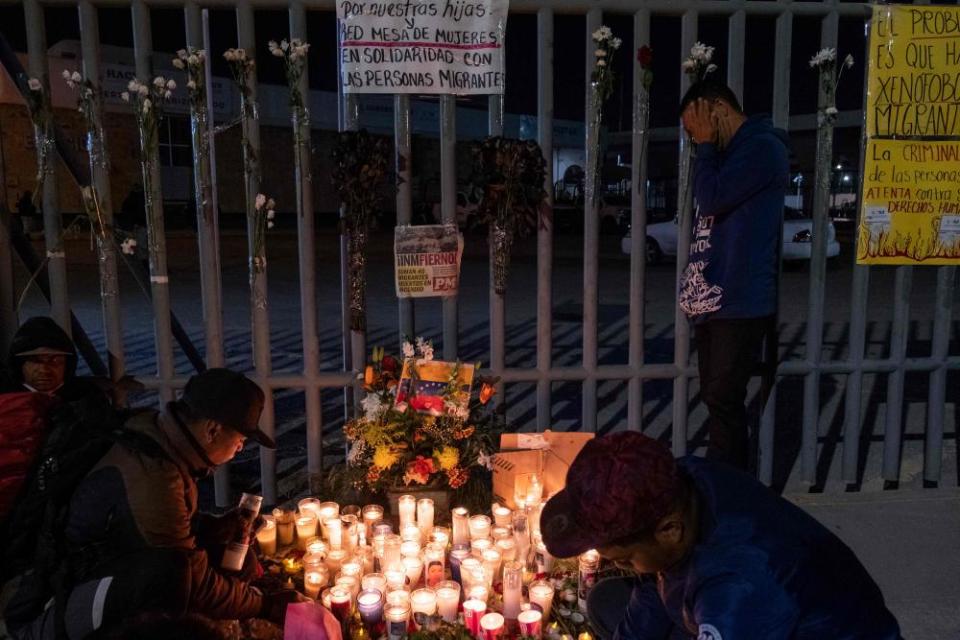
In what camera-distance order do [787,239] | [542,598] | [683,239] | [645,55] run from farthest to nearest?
1. [787,239]
2. [683,239]
3. [645,55]
4. [542,598]

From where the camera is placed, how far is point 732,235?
13.9ft

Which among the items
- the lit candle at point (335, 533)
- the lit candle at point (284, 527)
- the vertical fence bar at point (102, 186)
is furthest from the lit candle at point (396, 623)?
the vertical fence bar at point (102, 186)

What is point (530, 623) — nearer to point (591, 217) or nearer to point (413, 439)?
point (413, 439)

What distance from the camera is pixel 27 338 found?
414cm

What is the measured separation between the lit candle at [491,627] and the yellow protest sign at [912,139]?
3.23m

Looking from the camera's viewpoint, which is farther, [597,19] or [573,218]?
[573,218]

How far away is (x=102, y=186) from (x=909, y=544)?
4.95 meters

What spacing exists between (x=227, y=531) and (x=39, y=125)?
2.58 m

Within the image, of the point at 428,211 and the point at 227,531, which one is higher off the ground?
the point at 428,211

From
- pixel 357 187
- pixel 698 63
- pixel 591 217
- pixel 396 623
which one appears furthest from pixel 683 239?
pixel 396 623

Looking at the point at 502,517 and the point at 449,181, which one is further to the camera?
the point at 449,181

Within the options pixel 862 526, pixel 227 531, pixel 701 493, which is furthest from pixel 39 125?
pixel 862 526

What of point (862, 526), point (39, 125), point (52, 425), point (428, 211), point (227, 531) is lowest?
point (862, 526)

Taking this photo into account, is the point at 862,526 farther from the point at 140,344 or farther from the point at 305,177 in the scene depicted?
the point at 140,344
